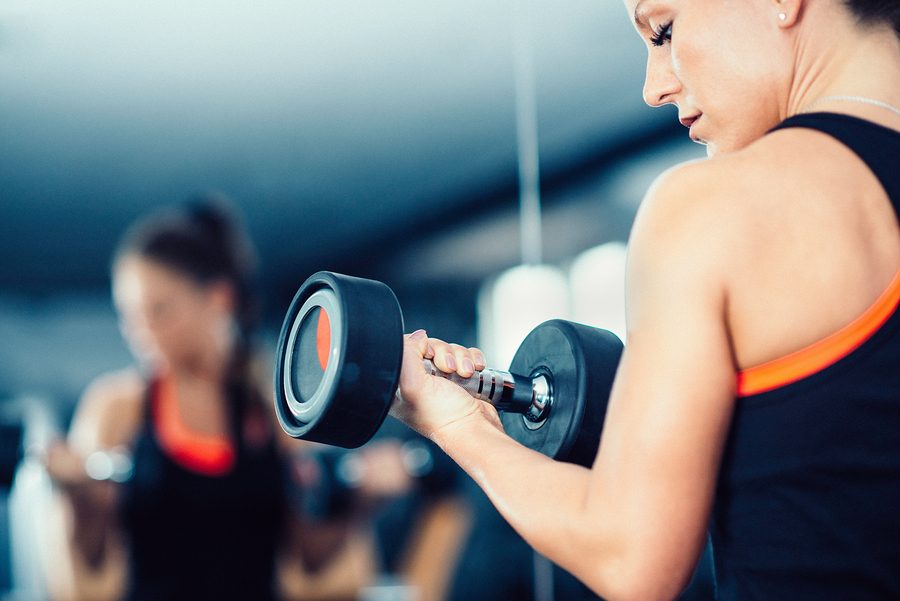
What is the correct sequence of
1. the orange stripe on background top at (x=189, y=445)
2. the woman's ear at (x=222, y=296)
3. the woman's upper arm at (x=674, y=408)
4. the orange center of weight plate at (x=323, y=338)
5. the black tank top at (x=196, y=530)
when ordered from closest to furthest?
the woman's upper arm at (x=674, y=408) → the orange center of weight plate at (x=323, y=338) → the black tank top at (x=196, y=530) → the orange stripe on background top at (x=189, y=445) → the woman's ear at (x=222, y=296)

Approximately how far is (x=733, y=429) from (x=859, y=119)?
213 mm

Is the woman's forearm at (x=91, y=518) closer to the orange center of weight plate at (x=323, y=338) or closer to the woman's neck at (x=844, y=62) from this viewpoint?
the orange center of weight plate at (x=323, y=338)

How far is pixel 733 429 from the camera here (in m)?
0.53

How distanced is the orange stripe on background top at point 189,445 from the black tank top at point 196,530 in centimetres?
2

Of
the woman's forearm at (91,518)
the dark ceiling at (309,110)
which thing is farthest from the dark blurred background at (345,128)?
the woman's forearm at (91,518)

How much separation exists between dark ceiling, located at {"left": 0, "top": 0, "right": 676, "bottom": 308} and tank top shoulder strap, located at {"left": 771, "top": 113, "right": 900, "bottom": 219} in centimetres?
212

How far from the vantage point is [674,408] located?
1.64 ft

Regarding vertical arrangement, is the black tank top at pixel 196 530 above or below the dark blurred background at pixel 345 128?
below

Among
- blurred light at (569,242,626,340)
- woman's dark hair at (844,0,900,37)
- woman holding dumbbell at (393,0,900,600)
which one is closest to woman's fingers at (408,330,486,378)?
woman holding dumbbell at (393,0,900,600)

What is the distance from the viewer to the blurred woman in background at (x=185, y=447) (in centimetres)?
151

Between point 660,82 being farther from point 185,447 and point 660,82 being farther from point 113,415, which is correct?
point 113,415

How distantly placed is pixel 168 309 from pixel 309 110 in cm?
217

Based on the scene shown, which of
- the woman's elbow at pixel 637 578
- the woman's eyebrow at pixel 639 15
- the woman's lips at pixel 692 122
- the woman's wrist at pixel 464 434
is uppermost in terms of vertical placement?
the woman's eyebrow at pixel 639 15

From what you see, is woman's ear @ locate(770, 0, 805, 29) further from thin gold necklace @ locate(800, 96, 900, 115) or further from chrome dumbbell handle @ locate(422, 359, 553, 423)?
chrome dumbbell handle @ locate(422, 359, 553, 423)
